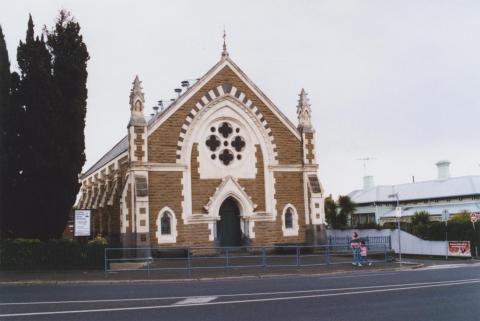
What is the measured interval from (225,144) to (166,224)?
219 inches

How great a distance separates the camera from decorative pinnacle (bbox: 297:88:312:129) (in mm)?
31141

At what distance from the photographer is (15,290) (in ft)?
51.0

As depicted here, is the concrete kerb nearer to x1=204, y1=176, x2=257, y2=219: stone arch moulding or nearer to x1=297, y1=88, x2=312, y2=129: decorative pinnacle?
x1=204, y1=176, x2=257, y2=219: stone arch moulding

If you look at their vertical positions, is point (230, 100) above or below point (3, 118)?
above

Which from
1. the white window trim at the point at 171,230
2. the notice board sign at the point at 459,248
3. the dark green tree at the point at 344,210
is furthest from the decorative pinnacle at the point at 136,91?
the dark green tree at the point at 344,210

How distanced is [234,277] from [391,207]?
39.8 metres

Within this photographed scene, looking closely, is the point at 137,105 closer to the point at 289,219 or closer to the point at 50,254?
the point at 50,254

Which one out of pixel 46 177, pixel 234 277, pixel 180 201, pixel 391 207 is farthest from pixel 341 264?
pixel 391 207

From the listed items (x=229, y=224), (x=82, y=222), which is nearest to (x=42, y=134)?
(x=82, y=222)

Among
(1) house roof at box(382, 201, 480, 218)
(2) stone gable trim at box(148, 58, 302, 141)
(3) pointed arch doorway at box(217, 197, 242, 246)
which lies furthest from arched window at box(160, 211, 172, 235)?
(1) house roof at box(382, 201, 480, 218)

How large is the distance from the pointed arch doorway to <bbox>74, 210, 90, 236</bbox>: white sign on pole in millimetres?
9255

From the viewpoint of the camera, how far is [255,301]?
12.2 metres

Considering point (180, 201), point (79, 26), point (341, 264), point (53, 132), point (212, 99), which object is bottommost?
point (341, 264)

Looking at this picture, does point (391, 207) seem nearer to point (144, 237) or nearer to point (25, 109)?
point (144, 237)
